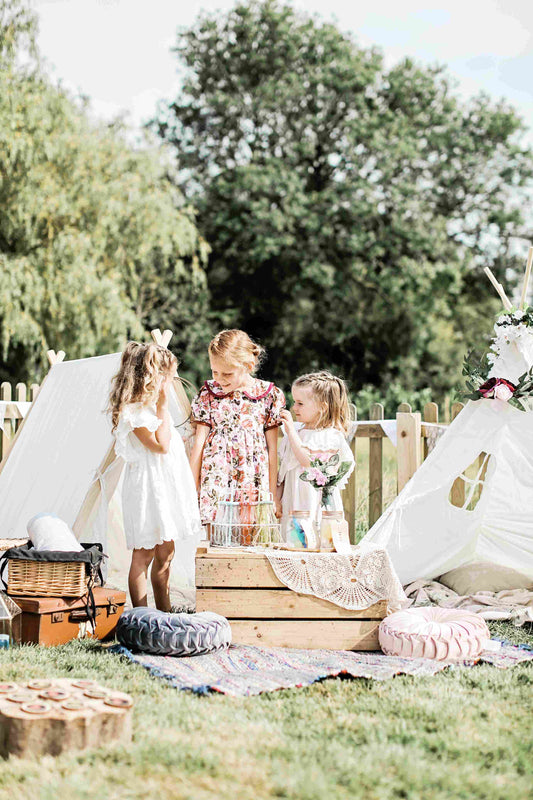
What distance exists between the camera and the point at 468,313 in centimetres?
2473

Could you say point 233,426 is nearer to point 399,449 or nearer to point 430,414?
point 399,449

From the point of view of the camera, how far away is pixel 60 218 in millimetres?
13141

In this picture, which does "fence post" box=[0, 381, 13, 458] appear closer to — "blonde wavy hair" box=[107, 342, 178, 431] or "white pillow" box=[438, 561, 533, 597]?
"blonde wavy hair" box=[107, 342, 178, 431]

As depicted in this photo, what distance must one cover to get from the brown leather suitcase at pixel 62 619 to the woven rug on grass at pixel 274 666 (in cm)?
33

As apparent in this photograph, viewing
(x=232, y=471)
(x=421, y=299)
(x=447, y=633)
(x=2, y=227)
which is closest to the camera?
(x=447, y=633)

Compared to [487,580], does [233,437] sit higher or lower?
higher

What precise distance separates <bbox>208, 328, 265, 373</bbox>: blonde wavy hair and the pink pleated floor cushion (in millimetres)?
1584

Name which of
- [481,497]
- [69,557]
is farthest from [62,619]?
[481,497]

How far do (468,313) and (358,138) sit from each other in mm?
5825

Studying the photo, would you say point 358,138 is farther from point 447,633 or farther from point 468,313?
point 447,633

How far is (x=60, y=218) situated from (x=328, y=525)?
32.8ft

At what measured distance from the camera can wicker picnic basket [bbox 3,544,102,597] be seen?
4.27 metres

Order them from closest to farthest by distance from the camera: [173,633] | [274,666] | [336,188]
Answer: [274,666], [173,633], [336,188]

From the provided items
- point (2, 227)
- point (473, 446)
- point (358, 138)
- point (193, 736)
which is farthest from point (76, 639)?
A: point (358, 138)
